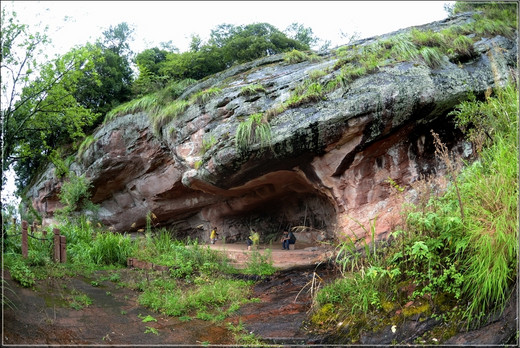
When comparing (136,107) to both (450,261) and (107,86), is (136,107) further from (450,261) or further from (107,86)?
(450,261)

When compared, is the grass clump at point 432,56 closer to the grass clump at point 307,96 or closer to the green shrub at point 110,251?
the grass clump at point 307,96

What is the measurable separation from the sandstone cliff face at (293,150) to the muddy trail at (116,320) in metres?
2.10

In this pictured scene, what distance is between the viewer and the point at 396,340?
4453 millimetres

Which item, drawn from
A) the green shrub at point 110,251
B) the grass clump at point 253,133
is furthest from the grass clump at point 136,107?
the green shrub at point 110,251

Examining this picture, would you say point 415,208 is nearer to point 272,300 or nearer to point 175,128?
point 272,300

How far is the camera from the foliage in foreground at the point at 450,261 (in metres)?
4.24

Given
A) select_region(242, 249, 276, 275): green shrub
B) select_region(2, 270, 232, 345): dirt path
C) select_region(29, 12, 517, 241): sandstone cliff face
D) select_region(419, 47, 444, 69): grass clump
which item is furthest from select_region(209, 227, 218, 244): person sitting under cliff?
select_region(419, 47, 444, 69): grass clump

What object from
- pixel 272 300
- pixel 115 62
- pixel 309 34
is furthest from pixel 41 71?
pixel 309 34

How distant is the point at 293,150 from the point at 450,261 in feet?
20.1

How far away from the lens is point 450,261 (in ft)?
15.7

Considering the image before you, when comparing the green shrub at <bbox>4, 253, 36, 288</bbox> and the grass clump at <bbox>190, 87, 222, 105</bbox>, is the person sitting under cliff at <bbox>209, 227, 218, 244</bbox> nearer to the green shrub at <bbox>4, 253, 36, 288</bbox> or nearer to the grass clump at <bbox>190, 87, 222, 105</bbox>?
the grass clump at <bbox>190, 87, 222, 105</bbox>

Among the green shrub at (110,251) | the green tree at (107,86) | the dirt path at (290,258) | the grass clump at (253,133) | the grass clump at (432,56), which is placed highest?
the green tree at (107,86)

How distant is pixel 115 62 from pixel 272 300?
15.7 m

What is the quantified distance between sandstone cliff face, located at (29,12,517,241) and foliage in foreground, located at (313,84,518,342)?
849mm
